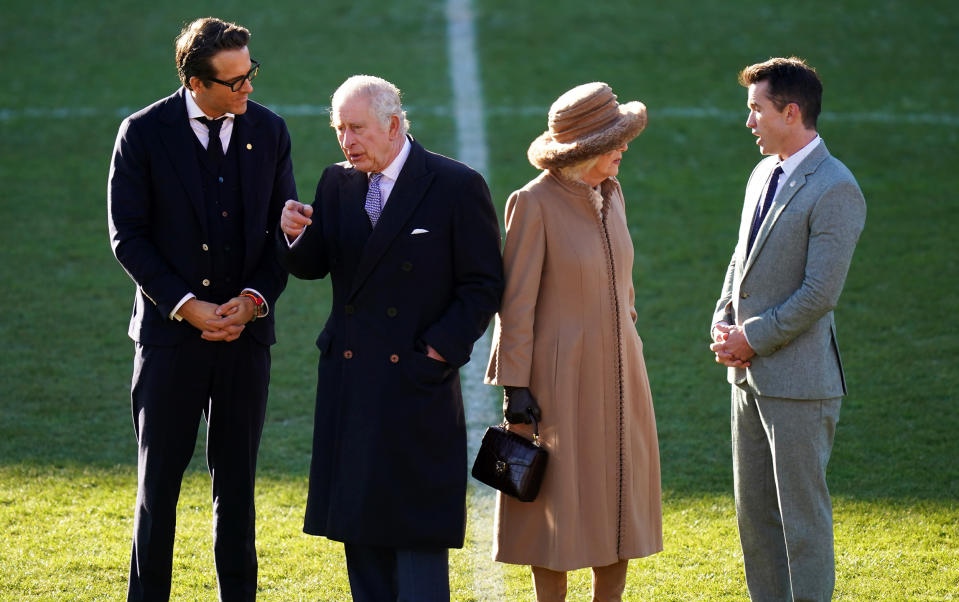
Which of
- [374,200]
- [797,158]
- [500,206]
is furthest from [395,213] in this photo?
[500,206]

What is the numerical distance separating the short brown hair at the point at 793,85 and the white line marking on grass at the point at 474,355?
222 centimetres

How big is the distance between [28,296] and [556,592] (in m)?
5.94

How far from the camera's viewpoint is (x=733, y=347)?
4340mm

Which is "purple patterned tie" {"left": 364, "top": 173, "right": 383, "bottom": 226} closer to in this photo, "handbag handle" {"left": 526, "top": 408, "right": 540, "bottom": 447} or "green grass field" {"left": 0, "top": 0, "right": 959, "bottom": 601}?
"handbag handle" {"left": 526, "top": 408, "right": 540, "bottom": 447}

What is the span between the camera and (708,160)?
12047 mm

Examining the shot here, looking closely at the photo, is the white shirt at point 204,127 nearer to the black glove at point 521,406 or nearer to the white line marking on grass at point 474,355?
the black glove at point 521,406

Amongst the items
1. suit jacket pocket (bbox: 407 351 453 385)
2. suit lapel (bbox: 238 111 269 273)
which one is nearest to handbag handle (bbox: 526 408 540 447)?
suit jacket pocket (bbox: 407 351 453 385)

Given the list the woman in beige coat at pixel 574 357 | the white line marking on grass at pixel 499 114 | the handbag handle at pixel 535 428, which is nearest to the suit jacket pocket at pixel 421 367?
the woman in beige coat at pixel 574 357

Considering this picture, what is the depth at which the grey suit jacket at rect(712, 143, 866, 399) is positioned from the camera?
4.13 meters

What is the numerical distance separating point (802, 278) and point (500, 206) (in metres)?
6.84

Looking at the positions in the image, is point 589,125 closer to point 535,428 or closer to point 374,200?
point 374,200

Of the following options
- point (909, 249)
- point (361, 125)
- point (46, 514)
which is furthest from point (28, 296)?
point (909, 249)

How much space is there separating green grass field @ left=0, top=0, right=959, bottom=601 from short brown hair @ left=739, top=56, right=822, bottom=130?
1973mm

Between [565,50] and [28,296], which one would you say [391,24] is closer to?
[565,50]
